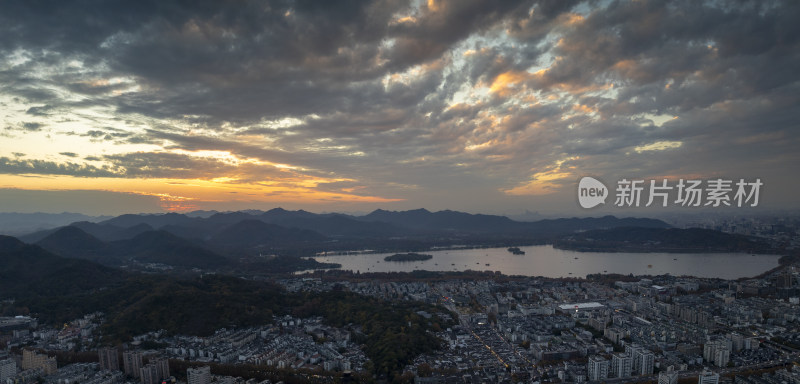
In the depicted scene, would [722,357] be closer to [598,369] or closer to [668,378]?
[668,378]

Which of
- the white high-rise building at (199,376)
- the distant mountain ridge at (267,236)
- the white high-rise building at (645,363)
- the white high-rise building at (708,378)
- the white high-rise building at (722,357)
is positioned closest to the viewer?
the white high-rise building at (708,378)

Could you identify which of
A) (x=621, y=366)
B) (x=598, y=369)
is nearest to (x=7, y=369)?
A: (x=598, y=369)

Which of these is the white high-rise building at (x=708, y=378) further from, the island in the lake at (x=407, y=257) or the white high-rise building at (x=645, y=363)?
the island in the lake at (x=407, y=257)

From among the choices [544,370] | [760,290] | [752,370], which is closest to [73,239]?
[544,370]

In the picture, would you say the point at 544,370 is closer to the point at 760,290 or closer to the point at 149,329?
the point at 149,329

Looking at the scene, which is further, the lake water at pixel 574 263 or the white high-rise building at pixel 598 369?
the lake water at pixel 574 263

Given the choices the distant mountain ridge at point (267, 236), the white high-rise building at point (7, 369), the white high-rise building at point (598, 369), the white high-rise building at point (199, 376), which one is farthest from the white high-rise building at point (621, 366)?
the distant mountain ridge at point (267, 236)
